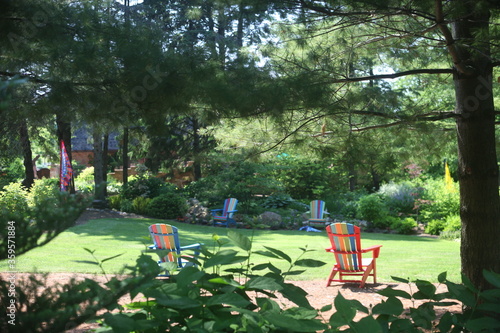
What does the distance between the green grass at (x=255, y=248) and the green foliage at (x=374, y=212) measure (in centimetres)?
181

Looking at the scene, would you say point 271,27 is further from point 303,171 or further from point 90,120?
point 303,171

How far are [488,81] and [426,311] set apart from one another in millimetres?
3228

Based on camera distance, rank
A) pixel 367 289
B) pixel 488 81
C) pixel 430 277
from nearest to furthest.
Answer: pixel 488 81, pixel 367 289, pixel 430 277

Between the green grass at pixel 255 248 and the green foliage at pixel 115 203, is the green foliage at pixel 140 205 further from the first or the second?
the green grass at pixel 255 248

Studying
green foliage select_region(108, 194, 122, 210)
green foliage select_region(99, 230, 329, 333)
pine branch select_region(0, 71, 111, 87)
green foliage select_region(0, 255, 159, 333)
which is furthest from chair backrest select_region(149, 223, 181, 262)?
green foliage select_region(108, 194, 122, 210)

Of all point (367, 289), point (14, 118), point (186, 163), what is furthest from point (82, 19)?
point (186, 163)

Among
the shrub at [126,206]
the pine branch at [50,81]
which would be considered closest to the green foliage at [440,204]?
the shrub at [126,206]

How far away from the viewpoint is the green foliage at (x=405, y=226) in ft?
46.2

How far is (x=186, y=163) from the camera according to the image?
2145 centimetres

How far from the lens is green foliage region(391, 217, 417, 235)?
14.1 m

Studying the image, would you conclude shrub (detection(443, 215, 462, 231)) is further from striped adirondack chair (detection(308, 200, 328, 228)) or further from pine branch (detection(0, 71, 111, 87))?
pine branch (detection(0, 71, 111, 87))

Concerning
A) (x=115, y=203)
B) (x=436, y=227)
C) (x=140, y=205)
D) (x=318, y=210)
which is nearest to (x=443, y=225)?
(x=436, y=227)

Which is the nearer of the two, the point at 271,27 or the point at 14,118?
the point at 14,118

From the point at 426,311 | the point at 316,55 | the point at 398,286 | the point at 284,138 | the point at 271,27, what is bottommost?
the point at 398,286
